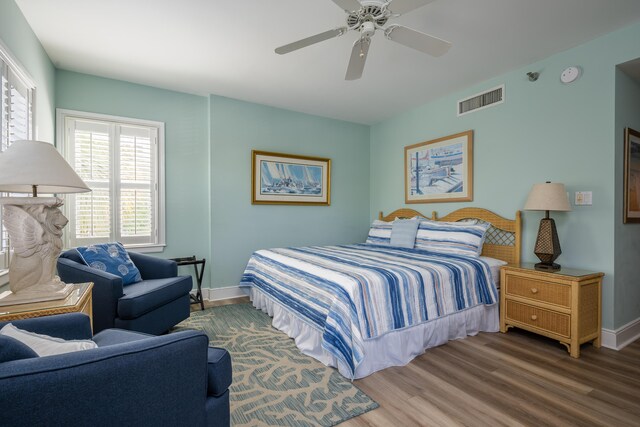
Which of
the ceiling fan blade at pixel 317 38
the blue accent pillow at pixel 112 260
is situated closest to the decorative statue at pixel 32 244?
the blue accent pillow at pixel 112 260

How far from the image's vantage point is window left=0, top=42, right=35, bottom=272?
6.81 ft

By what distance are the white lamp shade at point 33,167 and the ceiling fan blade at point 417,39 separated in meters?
2.10

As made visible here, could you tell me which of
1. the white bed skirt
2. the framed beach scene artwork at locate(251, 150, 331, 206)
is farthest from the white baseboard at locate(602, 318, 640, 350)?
the framed beach scene artwork at locate(251, 150, 331, 206)

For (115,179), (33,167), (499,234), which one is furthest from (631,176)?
(115,179)

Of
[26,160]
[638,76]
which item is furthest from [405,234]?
[26,160]

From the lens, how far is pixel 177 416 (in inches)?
41.3

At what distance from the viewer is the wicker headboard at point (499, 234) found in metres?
3.25

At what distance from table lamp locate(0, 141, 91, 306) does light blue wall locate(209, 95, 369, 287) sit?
2.25m

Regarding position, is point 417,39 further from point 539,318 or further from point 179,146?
point 179,146

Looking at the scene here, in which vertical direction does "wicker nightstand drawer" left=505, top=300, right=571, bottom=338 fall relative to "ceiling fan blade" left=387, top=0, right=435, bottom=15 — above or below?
below

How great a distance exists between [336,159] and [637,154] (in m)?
3.40

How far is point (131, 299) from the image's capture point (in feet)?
7.56

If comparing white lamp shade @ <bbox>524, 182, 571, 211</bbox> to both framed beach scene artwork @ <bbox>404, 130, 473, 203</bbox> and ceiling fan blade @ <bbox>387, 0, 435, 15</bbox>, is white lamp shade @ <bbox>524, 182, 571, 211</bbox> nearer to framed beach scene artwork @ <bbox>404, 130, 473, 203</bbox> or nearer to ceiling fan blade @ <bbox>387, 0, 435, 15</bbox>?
framed beach scene artwork @ <bbox>404, 130, 473, 203</bbox>

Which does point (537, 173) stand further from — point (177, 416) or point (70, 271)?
point (70, 271)
